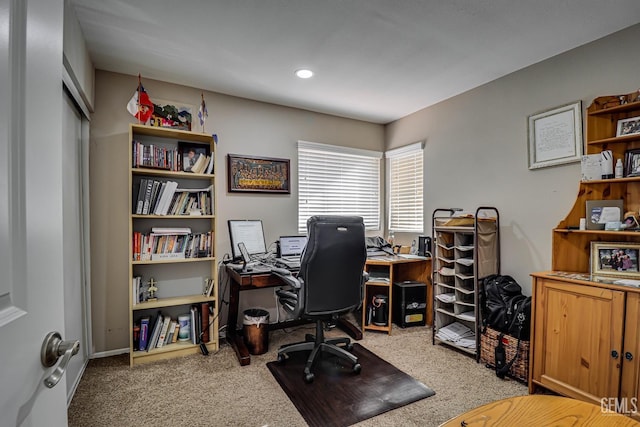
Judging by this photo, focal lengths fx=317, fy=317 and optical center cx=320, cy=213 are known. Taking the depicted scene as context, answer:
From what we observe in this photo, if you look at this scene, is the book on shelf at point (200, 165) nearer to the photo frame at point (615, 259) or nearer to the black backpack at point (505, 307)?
the black backpack at point (505, 307)

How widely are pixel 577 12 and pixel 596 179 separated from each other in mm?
1058

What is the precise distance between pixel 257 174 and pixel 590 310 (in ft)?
9.62

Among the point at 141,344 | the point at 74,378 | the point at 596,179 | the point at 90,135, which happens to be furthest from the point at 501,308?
the point at 90,135

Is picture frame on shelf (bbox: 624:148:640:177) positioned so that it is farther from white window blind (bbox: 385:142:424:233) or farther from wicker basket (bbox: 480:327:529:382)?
white window blind (bbox: 385:142:424:233)

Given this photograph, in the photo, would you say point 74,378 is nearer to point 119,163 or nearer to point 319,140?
point 119,163

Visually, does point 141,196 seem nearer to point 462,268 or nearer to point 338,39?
point 338,39

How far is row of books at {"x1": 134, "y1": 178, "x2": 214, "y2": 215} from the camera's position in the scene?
8.84 feet

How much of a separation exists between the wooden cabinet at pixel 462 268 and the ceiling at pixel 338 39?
1296 millimetres

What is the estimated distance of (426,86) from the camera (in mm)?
3102

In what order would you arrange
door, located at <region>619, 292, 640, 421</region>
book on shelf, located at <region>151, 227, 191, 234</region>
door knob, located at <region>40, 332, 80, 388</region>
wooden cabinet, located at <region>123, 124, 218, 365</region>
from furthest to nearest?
book on shelf, located at <region>151, 227, 191, 234</region>
wooden cabinet, located at <region>123, 124, 218, 365</region>
door, located at <region>619, 292, 640, 421</region>
door knob, located at <region>40, 332, 80, 388</region>

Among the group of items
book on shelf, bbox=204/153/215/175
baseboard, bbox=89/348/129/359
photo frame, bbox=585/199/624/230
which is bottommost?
baseboard, bbox=89/348/129/359

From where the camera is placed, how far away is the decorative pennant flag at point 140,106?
2.56 meters

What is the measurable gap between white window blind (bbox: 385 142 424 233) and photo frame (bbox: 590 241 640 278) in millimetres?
1779

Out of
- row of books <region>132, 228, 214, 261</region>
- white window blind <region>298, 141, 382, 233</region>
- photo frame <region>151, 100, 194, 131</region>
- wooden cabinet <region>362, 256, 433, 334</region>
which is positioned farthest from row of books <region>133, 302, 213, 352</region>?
photo frame <region>151, 100, 194, 131</region>
